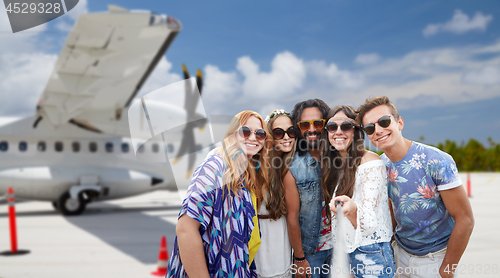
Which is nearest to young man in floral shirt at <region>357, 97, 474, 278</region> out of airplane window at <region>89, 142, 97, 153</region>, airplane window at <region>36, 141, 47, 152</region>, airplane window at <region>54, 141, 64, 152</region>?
airplane window at <region>89, 142, 97, 153</region>

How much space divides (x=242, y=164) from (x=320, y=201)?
680mm

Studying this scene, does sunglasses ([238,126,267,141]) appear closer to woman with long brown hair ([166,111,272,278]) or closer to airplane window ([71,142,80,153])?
woman with long brown hair ([166,111,272,278])

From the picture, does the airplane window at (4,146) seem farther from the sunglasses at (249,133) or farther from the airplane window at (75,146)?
the sunglasses at (249,133)

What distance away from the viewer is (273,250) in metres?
2.03

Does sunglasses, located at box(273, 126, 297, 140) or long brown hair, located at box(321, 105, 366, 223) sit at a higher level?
sunglasses, located at box(273, 126, 297, 140)

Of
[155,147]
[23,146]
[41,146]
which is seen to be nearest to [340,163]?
[155,147]

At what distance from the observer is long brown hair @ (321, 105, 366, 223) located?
1874 millimetres

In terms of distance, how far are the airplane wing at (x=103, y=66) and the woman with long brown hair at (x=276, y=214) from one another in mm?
5100

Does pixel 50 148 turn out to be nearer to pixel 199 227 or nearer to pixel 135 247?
pixel 135 247

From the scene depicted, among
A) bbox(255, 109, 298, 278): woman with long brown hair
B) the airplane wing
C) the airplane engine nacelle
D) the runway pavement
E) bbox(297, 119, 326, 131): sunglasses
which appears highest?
the airplane wing

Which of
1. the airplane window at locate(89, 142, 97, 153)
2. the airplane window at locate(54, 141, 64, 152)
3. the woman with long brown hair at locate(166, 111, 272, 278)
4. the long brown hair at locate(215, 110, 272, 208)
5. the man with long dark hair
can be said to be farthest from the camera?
the airplane window at locate(89, 142, 97, 153)

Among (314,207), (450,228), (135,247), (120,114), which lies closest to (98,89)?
(120,114)

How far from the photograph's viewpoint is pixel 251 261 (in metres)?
1.83

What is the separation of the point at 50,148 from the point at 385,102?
10.7 m
